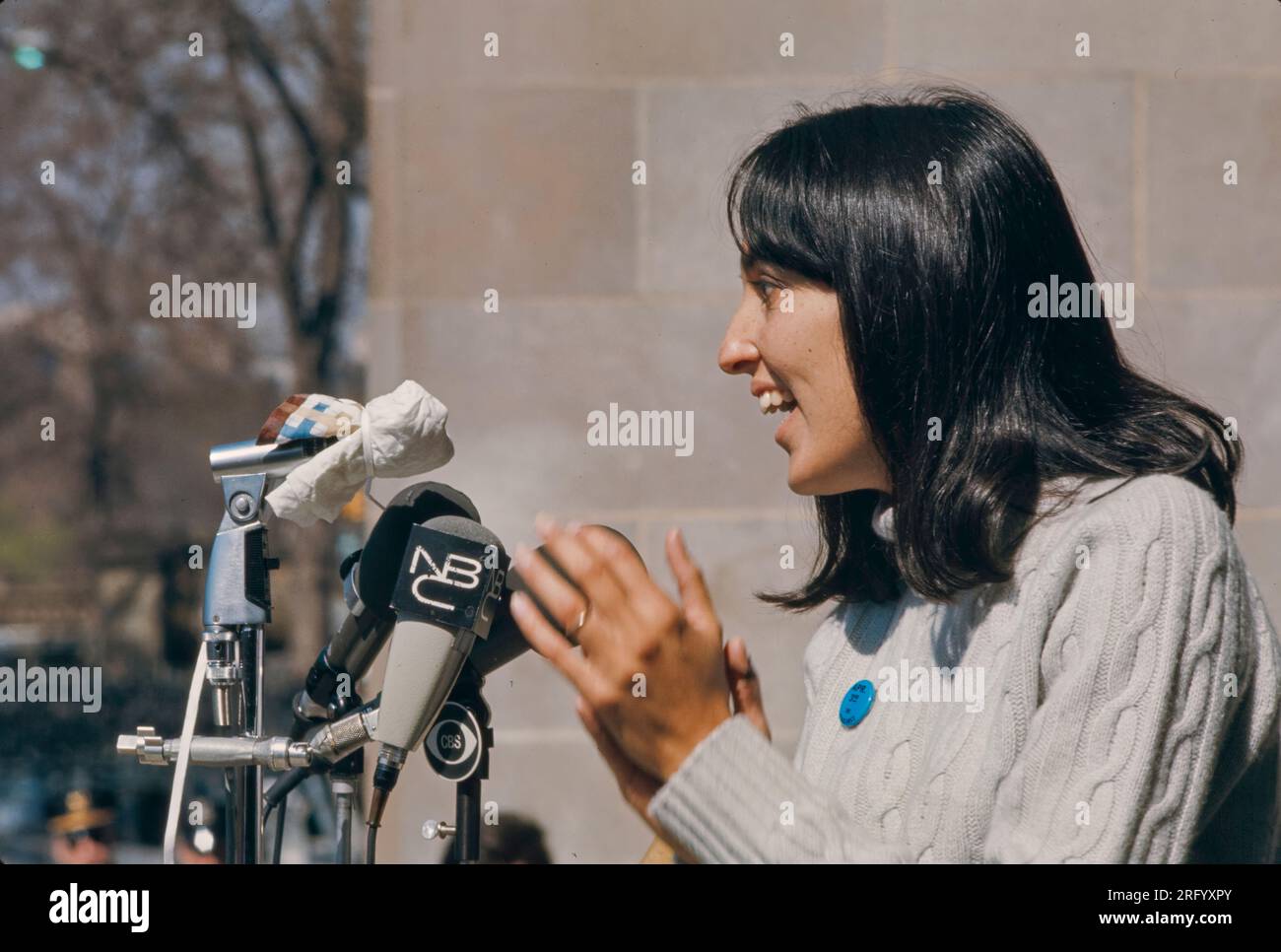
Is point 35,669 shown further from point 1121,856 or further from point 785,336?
point 1121,856

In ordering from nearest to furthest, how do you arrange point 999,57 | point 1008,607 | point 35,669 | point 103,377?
1. point 1008,607
2. point 35,669
3. point 999,57
4. point 103,377

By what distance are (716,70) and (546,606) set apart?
104 inches

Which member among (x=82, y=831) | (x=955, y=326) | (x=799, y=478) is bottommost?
(x=82, y=831)

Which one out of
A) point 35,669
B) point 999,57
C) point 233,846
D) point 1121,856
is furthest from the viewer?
point 999,57

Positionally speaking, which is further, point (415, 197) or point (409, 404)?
point (415, 197)

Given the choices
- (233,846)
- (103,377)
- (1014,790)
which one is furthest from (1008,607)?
(103,377)

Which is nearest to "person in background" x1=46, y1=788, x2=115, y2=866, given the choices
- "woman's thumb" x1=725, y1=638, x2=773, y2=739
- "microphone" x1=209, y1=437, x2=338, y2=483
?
"microphone" x1=209, y1=437, x2=338, y2=483

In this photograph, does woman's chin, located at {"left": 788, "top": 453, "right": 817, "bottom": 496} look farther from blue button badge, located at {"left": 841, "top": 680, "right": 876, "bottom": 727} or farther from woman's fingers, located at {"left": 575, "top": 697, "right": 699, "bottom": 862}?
woman's fingers, located at {"left": 575, "top": 697, "right": 699, "bottom": 862}

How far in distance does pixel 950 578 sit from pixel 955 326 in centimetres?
37

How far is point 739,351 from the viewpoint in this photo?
2.09 m

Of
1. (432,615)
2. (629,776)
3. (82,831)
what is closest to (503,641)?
(432,615)

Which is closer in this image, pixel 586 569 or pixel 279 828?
pixel 586 569

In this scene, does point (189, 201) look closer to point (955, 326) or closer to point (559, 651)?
point (955, 326)

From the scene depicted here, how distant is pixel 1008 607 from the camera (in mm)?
1859
